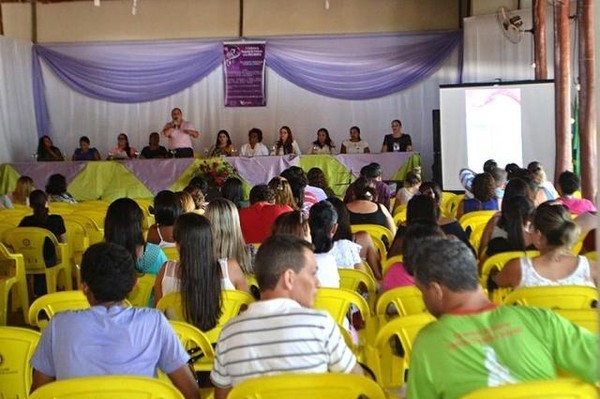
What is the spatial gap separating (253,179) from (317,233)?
818 cm

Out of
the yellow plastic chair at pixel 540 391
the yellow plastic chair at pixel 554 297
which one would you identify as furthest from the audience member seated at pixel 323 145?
the yellow plastic chair at pixel 540 391

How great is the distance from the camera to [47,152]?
1455 centimetres

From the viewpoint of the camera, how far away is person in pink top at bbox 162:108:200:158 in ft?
48.2

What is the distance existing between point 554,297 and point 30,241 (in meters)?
4.53

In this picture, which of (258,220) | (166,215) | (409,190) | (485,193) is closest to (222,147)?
(409,190)

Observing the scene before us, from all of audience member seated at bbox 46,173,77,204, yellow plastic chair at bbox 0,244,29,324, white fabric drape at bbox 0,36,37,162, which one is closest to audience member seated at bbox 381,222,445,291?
yellow plastic chair at bbox 0,244,29,324

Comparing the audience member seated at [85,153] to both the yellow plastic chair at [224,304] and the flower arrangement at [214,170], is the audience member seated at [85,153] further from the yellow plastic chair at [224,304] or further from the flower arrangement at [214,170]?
the yellow plastic chair at [224,304]

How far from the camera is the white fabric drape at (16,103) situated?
47.3 ft

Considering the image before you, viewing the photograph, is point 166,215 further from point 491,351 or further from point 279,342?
point 491,351

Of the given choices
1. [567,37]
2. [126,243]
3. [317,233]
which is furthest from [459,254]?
[567,37]

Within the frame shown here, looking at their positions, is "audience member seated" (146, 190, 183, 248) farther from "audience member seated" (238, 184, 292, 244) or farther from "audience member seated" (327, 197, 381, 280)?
"audience member seated" (327, 197, 381, 280)

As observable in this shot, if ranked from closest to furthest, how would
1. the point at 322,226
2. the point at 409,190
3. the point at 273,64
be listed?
the point at 322,226, the point at 409,190, the point at 273,64

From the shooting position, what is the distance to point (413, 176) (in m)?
8.85

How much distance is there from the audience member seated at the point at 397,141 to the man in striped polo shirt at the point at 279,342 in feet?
37.3
